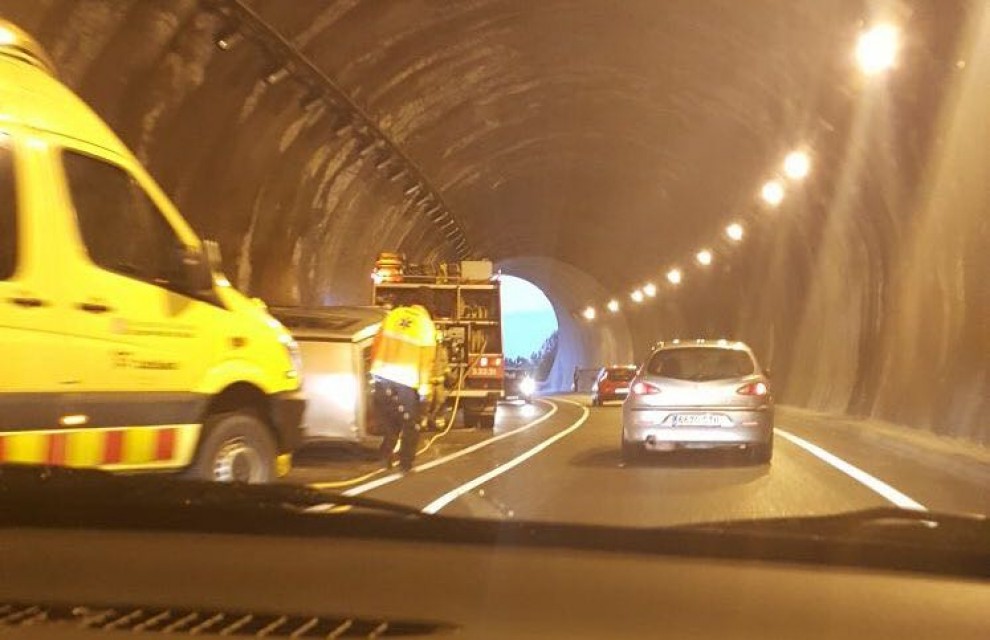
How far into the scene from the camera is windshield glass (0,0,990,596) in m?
7.09

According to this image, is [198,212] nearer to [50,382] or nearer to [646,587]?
[50,382]

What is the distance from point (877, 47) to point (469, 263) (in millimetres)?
11054

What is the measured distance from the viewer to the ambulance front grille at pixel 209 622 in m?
3.40

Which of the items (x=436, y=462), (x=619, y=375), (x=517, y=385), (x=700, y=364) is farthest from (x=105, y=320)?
(x=517, y=385)

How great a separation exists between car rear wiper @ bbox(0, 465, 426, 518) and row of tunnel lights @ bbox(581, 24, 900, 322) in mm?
11487

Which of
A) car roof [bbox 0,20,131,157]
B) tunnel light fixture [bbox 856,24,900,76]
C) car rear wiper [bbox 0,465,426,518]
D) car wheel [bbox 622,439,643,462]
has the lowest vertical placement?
car wheel [bbox 622,439,643,462]

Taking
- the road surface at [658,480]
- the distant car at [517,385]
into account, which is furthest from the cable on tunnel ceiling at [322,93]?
the distant car at [517,385]

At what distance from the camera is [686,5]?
1733 centimetres

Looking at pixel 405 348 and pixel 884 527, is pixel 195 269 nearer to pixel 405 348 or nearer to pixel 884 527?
pixel 884 527

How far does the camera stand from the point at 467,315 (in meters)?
23.4

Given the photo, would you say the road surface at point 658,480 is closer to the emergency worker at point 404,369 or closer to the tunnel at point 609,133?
the emergency worker at point 404,369

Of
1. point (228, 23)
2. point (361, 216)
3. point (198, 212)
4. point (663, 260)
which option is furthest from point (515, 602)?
point (663, 260)

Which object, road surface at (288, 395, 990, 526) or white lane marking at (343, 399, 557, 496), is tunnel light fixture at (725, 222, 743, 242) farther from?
road surface at (288, 395, 990, 526)

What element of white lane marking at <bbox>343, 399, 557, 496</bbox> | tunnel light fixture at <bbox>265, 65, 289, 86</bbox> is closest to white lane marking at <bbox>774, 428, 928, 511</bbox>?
white lane marking at <bbox>343, 399, 557, 496</bbox>
